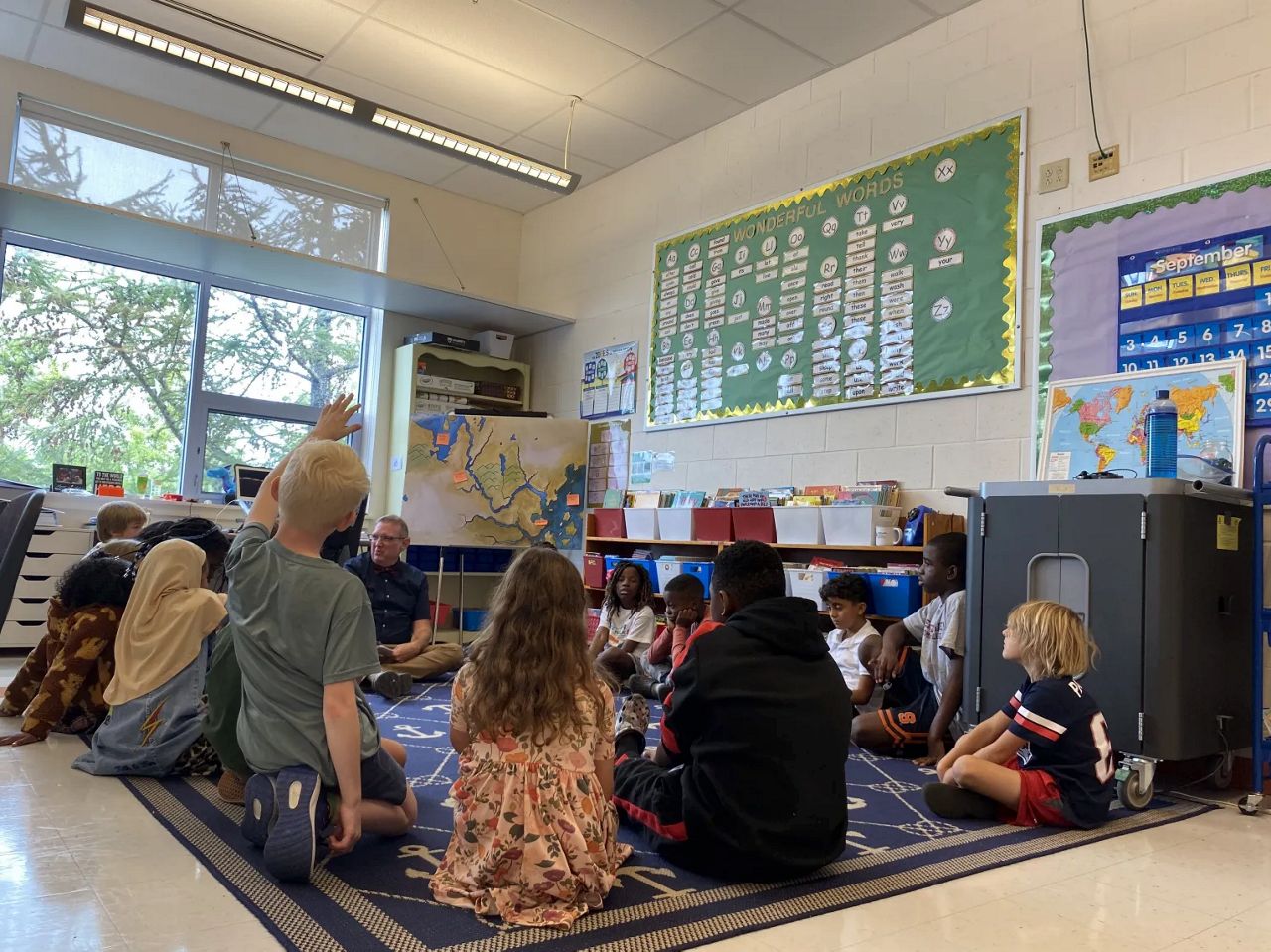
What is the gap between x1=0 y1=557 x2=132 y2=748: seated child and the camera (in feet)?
9.53

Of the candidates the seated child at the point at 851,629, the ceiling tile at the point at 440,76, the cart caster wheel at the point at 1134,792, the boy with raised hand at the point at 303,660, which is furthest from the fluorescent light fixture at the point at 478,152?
the cart caster wheel at the point at 1134,792

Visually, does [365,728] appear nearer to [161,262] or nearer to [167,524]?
[167,524]

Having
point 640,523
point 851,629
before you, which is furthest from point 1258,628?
point 640,523

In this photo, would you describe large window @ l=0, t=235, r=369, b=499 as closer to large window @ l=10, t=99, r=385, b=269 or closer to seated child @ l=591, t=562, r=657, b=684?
large window @ l=10, t=99, r=385, b=269

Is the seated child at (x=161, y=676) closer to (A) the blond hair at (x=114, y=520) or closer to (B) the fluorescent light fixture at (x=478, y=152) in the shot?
(A) the blond hair at (x=114, y=520)

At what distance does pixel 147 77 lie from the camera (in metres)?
5.26

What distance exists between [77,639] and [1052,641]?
2.98m

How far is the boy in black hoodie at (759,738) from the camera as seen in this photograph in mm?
1892

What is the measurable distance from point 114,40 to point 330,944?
389cm

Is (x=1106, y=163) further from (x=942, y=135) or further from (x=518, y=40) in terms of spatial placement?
(x=518, y=40)

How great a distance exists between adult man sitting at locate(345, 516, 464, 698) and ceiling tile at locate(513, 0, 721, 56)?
2.64 metres

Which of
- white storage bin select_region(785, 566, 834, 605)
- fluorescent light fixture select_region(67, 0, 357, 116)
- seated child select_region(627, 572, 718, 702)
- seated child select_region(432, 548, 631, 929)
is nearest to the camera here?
seated child select_region(432, 548, 631, 929)

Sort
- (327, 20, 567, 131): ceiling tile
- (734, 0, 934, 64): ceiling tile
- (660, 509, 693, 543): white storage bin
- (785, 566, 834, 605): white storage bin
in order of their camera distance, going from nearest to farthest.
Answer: (785, 566, 834, 605): white storage bin → (734, 0, 934, 64): ceiling tile → (327, 20, 567, 131): ceiling tile → (660, 509, 693, 543): white storage bin

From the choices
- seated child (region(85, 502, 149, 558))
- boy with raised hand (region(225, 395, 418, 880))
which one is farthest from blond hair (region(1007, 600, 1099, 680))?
seated child (region(85, 502, 149, 558))
